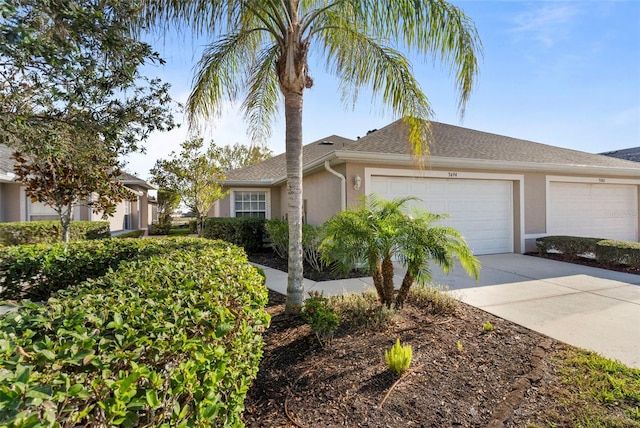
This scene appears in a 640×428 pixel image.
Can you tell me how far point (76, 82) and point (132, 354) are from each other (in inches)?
141

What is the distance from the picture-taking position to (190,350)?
5.63ft

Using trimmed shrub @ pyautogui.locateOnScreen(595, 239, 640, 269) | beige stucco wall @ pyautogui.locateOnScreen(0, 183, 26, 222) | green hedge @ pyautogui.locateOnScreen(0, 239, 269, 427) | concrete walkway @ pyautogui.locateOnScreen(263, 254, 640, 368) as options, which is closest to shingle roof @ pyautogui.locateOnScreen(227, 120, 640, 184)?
trimmed shrub @ pyautogui.locateOnScreen(595, 239, 640, 269)

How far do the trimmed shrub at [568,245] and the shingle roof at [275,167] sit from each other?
783 cm

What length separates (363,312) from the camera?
464 cm

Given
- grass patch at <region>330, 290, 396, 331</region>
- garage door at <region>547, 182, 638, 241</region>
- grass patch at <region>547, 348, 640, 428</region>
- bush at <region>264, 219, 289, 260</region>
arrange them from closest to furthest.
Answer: grass patch at <region>547, 348, 640, 428</region> < grass patch at <region>330, 290, 396, 331</region> < bush at <region>264, 219, 289, 260</region> < garage door at <region>547, 182, 638, 241</region>

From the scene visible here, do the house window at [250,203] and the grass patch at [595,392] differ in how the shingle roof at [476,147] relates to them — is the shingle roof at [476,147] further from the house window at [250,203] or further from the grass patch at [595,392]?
the house window at [250,203]

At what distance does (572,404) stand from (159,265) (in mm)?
3853

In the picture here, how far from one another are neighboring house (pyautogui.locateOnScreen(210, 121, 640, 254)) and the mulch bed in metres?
4.59

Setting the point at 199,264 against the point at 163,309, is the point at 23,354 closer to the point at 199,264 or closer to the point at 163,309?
the point at 163,309

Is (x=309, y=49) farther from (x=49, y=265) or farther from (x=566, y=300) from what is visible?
(x=566, y=300)

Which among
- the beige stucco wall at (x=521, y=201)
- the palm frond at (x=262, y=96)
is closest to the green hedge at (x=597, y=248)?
the beige stucco wall at (x=521, y=201)

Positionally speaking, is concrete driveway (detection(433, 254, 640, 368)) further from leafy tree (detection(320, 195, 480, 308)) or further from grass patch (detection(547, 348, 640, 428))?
leafy tree (detection(320, 195, 480, 308))

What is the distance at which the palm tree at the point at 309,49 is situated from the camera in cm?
477

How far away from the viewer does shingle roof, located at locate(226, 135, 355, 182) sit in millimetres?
14430
